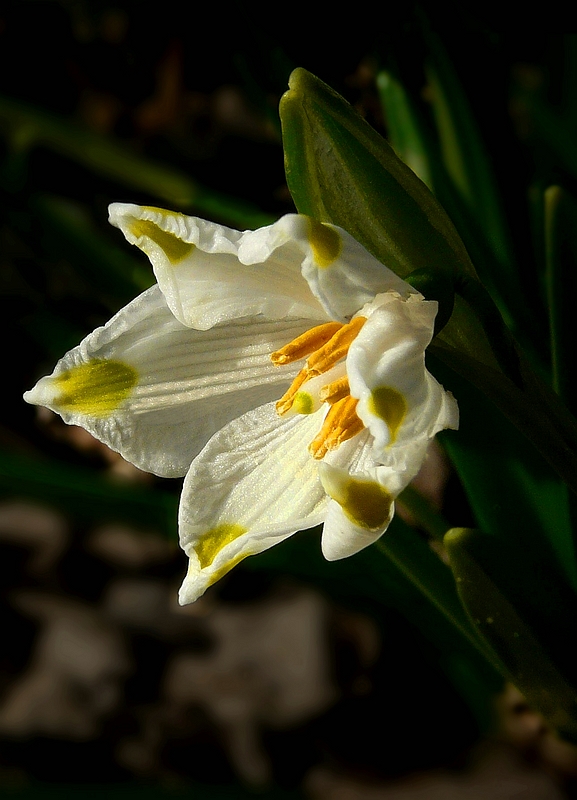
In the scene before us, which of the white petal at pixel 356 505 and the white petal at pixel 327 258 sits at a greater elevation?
the white petal at pixel 327 258

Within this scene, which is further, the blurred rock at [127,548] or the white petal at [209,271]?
the blurred rock at [127,548]

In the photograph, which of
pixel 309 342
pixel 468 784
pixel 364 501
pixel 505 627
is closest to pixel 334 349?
pixel 309 342

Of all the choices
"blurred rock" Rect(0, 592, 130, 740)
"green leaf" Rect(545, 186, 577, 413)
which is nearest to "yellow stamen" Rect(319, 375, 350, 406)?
"green leaf" Rect(545, 186, 577, 413)

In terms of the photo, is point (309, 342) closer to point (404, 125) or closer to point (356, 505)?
point (356, 505)

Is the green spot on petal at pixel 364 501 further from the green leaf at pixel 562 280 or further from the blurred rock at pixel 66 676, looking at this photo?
the blurred rock at pixel 66 676

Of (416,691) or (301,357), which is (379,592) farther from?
(416,691)

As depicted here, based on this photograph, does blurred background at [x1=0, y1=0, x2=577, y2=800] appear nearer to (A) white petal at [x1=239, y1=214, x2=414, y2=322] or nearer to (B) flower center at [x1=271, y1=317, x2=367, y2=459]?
(B) flower center at [x1=271, y1=317, x2=367, y2=459]

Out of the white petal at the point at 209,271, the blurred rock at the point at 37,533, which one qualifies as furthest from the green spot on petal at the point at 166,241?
the blurred rock at the point at 37,533
